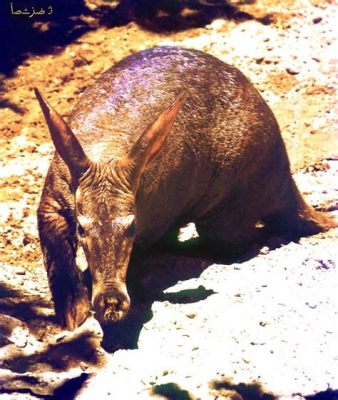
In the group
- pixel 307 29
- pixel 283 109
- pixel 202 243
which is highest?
pixel 307 29

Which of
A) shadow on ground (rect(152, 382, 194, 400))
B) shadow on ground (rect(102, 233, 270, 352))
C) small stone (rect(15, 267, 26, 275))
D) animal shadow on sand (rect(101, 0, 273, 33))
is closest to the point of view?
shadow on ground (rect(152, 382, 194, 400))

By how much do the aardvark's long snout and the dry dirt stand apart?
0.40 metres

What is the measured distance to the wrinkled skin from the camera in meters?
4.72

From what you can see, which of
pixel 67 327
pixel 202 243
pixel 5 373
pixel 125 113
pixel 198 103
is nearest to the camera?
pixel 5 373

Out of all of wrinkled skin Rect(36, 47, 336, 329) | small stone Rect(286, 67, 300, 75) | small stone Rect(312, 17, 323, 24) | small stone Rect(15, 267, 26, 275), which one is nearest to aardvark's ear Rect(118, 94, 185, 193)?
wrinkled skin Rect(36, 47, 336, 329)

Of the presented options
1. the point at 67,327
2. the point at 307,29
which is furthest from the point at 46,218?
the point at 307,29

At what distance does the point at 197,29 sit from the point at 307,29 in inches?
62.2

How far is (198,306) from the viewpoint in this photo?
5.30m

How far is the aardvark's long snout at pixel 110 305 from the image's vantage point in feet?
14.9

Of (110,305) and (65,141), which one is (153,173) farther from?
(110,305)

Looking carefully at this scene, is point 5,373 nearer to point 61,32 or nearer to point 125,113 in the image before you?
point 125,113

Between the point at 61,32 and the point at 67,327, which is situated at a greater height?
the point at 61,32

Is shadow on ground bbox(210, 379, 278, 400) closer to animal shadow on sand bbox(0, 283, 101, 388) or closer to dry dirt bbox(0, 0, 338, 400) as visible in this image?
dry dirt bbox(0, 0, 338, 400)

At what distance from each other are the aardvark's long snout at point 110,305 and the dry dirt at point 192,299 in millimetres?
400
